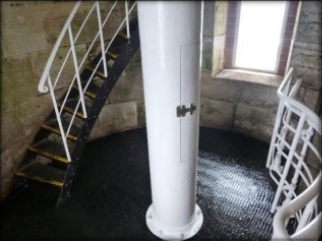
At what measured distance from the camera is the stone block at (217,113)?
3846 mm

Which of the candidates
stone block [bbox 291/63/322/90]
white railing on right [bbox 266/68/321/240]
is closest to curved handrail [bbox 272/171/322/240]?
white railing on right [bbox 266/68/321/240]

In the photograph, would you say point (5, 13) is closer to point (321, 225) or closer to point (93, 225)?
point (93, 225)

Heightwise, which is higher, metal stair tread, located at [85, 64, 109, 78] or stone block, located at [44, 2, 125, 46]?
stone block, located at [44, 2, 125, 46]

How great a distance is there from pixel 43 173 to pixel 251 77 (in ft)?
9.55

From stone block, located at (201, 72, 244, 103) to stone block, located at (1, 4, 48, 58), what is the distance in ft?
7.38

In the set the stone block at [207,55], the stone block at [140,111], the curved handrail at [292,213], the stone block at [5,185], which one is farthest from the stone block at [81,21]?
the curved handrail at [292,213]

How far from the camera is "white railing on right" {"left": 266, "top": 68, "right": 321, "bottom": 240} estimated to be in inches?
42.8

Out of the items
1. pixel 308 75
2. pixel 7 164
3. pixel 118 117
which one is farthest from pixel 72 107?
pixel 308 75

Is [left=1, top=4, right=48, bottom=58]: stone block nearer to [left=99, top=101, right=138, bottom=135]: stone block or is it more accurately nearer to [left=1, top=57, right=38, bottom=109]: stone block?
[left=1, top=57, right=38, bottom=109]: stone block

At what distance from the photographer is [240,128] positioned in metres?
3.85

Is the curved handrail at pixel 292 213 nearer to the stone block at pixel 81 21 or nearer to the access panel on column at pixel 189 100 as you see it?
→ the access panel on column at pixel 189 100

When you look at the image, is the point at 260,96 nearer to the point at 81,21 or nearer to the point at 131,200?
the point at 131,200

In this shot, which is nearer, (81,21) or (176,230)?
(176,230)

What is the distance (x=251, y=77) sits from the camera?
3.56 metres
